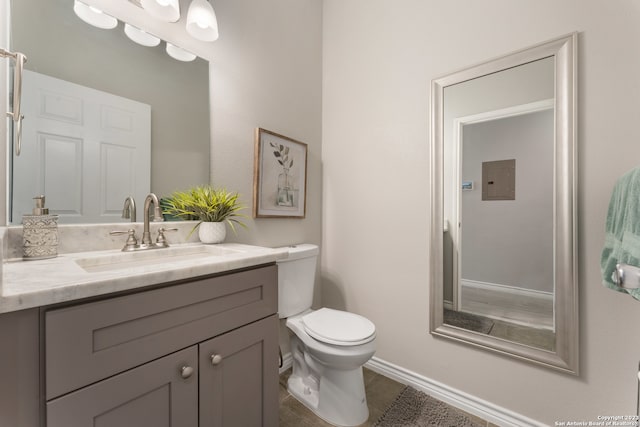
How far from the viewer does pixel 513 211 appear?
4.72 feet

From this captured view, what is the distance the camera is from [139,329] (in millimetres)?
703

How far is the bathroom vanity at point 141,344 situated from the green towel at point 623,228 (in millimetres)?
1209

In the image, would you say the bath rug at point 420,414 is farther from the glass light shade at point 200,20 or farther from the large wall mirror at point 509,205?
the glass light shade at point 200,20

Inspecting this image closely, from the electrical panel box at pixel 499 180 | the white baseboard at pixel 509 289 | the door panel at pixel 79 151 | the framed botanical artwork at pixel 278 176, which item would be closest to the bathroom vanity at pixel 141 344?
the door panel at pixel 79 151

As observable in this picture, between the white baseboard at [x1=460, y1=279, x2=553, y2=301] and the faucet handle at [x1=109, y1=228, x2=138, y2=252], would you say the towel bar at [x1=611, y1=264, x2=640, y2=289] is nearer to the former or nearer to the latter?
the white baseboard at [x1=460, y1=279, x2=553, y2=301]

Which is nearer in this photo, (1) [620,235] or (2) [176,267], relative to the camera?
(2) [176,267]

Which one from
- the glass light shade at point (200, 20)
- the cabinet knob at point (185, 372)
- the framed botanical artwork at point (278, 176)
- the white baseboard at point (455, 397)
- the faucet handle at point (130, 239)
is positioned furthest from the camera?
the framed botanical artwork at point (278, 176)

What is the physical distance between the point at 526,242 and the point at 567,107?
66 cm

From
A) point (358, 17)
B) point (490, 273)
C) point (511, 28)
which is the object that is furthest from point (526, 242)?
point (358, 17)

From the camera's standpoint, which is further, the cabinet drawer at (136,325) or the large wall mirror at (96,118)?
the large wall mirror at (96,118)

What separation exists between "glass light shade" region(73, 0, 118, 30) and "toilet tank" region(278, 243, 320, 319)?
1300mm

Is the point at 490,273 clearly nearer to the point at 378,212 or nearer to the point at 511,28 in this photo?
the point at 378,212

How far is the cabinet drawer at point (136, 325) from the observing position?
584 mm

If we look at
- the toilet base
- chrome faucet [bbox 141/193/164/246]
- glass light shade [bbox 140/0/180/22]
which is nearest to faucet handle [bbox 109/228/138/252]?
chrome faucet [bbox 141/193/164/246]
